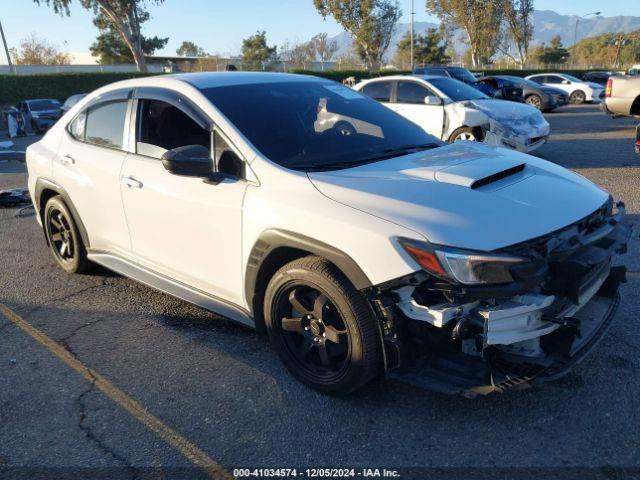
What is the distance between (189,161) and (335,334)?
4.25ft

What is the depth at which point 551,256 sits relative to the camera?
2.49 metres

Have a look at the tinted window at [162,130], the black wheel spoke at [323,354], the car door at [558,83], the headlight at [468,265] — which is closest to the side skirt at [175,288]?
the black wheel spoke at [323,354]

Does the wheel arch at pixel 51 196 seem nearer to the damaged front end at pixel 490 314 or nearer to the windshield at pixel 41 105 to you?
the damaged front end at pixel 490 314

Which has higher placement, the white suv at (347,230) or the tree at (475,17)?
the tree at (475,17)

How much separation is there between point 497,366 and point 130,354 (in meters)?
2.36

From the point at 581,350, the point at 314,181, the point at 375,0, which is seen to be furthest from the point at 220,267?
the point at 375,0

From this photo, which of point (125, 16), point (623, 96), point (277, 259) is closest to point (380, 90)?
point (623, 96)

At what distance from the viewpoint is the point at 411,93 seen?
10133 mm

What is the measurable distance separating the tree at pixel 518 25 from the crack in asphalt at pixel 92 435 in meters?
53.4

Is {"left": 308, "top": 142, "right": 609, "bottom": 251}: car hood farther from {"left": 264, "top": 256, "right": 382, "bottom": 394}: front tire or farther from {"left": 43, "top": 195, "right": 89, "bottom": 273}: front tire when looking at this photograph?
{"left": 43, "top": 195, "right": 89, "bottom": 273}: front tire

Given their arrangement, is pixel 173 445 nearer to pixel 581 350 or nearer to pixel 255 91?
pixel 581 350

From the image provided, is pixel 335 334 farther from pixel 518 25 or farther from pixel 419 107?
pixel 518 25

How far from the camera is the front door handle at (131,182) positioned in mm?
3676

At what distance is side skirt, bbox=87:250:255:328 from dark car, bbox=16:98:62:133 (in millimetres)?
18515
